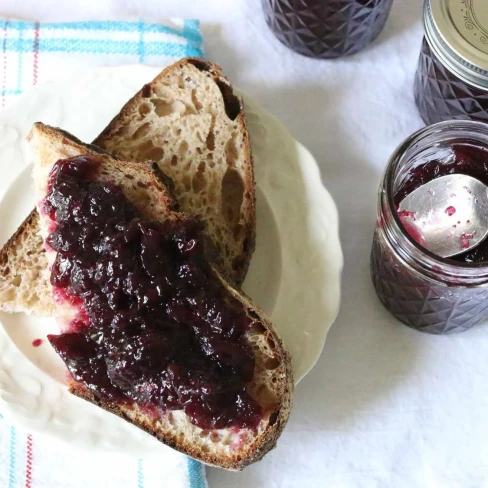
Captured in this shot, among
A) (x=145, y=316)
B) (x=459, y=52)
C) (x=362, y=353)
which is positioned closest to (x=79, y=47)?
(x=145, y=316)

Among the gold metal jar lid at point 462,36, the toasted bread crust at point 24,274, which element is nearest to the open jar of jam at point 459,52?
the gold metal jar lid at point 462,36

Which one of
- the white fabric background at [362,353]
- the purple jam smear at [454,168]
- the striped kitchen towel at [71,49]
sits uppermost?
the striped kitchen towel at [71,49]

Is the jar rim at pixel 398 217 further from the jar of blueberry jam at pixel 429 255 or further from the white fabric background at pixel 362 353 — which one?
the white fabric background at pixel 362 353

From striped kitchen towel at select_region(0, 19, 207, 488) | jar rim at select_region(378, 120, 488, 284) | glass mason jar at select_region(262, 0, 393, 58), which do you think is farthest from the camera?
striped kitchen towel at select_region(0, 19, 207, 488)

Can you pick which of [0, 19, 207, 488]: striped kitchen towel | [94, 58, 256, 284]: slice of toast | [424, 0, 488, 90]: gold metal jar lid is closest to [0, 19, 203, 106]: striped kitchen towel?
[0, 19, 207, 488]: striped kitchen towel

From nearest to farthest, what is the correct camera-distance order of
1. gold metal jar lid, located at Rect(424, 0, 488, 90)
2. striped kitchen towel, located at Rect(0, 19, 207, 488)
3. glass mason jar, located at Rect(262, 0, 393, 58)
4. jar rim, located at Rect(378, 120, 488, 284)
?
jar rim, located at Rect(378, 120, 488, 284)
gold metal jar lid, located at Rect(424, 0, 488, 90)
glass mason jar, located at Rect(262, 0, 393, 58)
striped kitchen towel, located at Rect(0, 19, 207, 488)

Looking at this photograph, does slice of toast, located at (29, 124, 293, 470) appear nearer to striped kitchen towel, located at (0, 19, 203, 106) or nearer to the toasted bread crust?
the toasted bread crust

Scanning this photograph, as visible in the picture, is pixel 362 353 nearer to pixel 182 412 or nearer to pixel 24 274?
pixel 182 412
